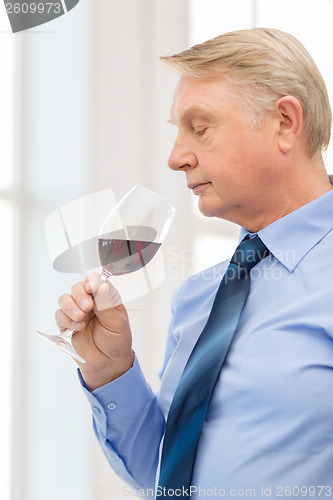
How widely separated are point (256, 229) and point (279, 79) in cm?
26

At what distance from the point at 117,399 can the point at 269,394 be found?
0.31 metres

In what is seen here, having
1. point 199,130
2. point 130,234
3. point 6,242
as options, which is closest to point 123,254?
point 130,234

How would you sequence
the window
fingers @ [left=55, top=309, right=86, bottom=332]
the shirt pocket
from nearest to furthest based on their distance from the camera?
the shirt pocket → fingers @ [left=55, top=309, right=86, bottom=332] → the window

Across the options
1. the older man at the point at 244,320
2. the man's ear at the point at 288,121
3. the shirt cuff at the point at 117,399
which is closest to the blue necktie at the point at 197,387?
the older man at the point at 244,320

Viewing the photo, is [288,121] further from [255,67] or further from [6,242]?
[6,242]

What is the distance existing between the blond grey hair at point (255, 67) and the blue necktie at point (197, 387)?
30 cm

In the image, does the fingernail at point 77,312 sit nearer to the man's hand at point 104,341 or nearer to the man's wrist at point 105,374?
the man's hand at point 104,341

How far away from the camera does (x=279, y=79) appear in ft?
3.30

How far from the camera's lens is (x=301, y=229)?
994 mm

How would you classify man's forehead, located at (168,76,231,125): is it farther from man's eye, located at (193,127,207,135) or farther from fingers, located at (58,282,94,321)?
fingers, located at (58,282,94,321)

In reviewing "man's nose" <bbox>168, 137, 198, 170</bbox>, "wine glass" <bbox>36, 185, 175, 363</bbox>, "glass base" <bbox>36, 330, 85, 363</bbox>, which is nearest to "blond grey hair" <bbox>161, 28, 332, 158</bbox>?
"man's nose" <bbox>168, 137, 198, 170</bbox>

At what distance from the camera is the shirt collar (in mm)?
979

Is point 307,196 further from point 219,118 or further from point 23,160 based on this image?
point 23,160

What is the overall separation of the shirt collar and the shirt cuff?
335mm
